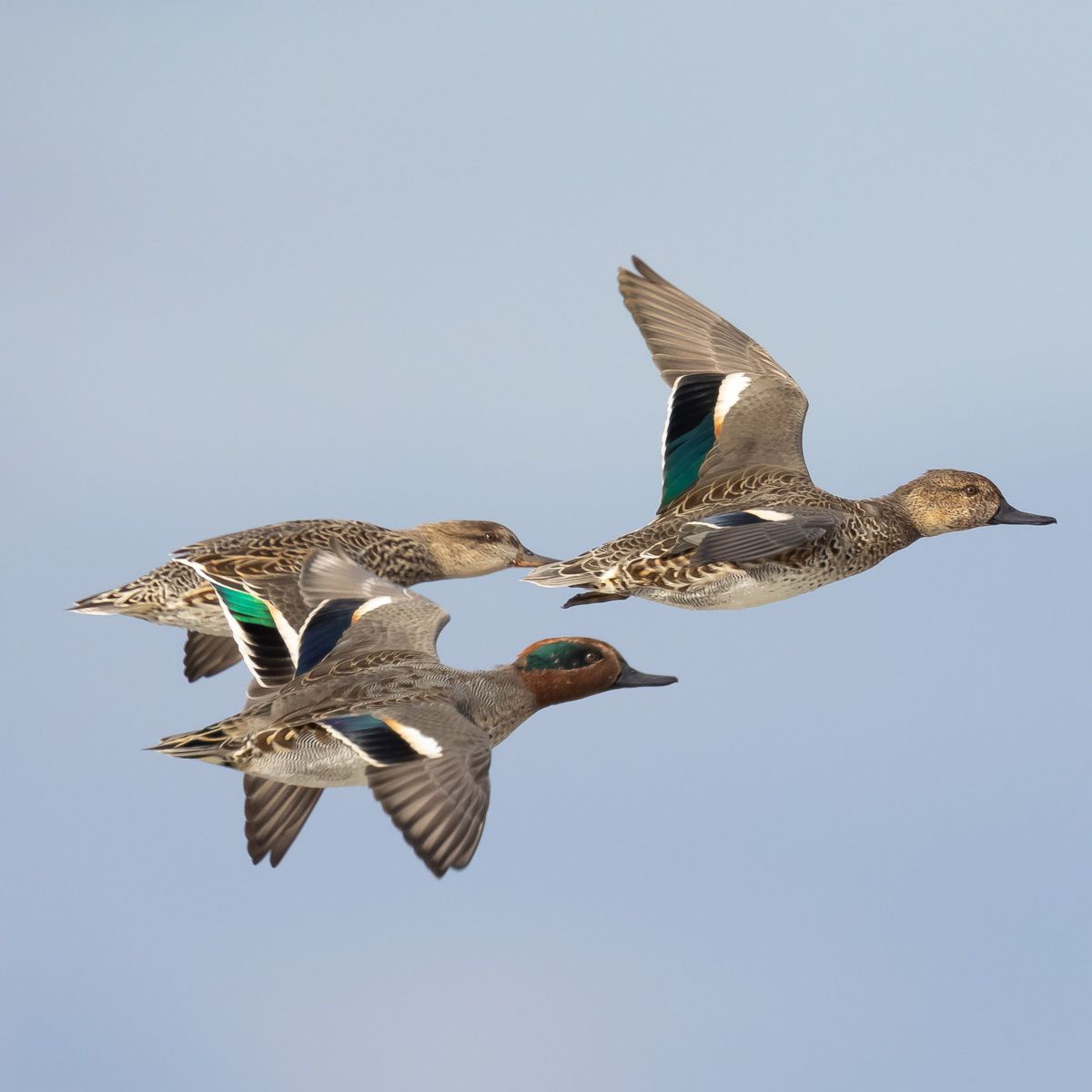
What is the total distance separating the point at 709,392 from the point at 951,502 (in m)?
1.45

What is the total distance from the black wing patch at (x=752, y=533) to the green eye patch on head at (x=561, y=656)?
671mm

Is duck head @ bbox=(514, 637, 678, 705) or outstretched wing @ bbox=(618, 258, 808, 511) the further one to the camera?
outstretched wing @ bbox=(618, 258, 808, 511)

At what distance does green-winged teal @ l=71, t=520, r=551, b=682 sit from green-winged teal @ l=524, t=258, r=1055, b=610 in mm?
1223

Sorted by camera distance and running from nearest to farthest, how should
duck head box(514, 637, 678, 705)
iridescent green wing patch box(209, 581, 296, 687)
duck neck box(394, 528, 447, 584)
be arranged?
duck head box(514, 637, 678, 705), iridescent green wing patch box(209, 581, 296, 687), duck neck box(394, 528, 447, 584)

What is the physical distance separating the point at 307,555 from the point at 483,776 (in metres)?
2.65

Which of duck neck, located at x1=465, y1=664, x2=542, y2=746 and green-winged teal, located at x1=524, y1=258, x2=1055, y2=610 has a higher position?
green-winged teal, located at x1=524, y1=258, x2=1055, y2=610

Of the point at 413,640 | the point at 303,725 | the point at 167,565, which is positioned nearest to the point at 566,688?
the point at 413,640

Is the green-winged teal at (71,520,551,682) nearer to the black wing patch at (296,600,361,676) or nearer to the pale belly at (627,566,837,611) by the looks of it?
the black wing patch at (296,600,361,676)

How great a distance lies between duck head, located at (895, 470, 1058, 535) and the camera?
11.6m

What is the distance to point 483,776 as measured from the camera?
8.44m

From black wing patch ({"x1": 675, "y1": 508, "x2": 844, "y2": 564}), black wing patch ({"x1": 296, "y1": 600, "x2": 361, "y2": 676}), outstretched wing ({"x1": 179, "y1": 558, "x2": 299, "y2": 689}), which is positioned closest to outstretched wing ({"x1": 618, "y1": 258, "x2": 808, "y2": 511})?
black wing patch ({"x1": 675, "y1": 508, "x2": 844, "y2": 564})

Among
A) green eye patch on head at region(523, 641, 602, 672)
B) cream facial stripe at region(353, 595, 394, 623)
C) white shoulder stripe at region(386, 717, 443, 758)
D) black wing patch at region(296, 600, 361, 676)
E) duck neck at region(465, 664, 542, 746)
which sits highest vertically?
cream facial stripe at region(353, 595, 394, 623)

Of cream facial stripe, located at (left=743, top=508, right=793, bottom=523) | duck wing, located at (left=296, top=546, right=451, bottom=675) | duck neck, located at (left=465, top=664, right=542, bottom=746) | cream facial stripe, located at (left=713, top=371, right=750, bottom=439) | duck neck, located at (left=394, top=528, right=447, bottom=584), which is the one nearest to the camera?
duck neck, located at (left=465, top=664, right=542, bottom=746)

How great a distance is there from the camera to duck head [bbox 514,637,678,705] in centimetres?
1000
